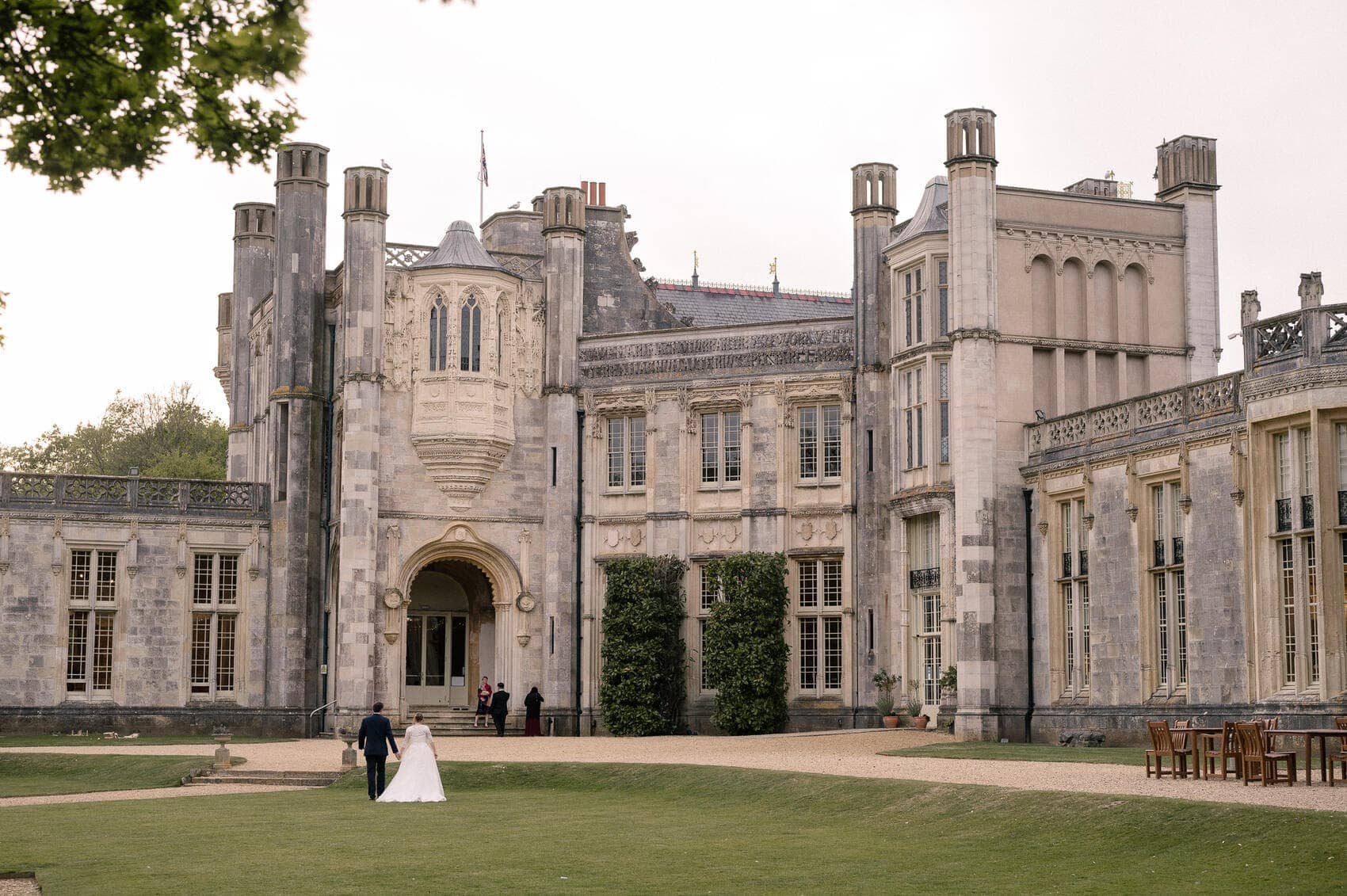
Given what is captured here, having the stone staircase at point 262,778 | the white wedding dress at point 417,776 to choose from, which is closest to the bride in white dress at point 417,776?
the white wedding dress at point 417,776

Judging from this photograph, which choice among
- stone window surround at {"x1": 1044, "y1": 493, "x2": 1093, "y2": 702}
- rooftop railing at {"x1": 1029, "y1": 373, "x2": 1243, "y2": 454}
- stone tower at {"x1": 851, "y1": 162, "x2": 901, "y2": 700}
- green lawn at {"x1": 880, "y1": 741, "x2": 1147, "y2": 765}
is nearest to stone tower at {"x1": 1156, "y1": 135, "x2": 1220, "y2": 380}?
rooftop railing at {"x1": 1029, "y1": 373, "x2": 1243, "y2": 454}

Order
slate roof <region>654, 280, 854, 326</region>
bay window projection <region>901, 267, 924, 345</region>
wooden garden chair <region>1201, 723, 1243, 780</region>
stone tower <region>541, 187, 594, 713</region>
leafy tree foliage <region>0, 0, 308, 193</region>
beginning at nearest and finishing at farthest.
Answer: leafy tree foliage <region>0, 0, 308, 193</region> < wooden garden chair <region>1201, 723, 1243, 780</region> < bay window projection <region>901, 267, 924, 345</region> < stone tower <region>541, 187, 594, 713</region> < slate roof <region>654, 280, 854, 326</region>

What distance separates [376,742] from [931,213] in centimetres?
1874

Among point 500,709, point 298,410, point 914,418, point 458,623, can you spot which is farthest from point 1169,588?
point 298,410

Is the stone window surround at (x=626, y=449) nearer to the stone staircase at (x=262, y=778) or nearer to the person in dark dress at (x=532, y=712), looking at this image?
the person in dark dress at (x=532, y=712)

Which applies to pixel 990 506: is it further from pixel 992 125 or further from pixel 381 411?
pixel 381 411

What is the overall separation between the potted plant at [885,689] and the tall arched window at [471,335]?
12.0 m

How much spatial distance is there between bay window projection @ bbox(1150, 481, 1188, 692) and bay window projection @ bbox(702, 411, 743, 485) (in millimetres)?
12424

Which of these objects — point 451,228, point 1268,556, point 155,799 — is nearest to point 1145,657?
point 1268,556

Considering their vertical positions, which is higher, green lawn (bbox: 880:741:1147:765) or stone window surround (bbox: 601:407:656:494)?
stone window surround (bbox: 601:407:656:494)

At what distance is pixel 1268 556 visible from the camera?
28.0 m

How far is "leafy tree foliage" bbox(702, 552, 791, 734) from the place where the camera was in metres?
39.8

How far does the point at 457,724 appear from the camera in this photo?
141ft

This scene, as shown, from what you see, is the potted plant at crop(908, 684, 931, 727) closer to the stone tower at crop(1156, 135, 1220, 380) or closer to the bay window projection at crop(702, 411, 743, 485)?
the bay window projection at crop(702, 411, 743, 485)
